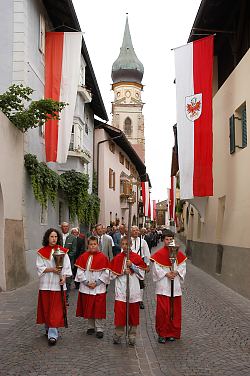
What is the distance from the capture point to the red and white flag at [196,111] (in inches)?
618

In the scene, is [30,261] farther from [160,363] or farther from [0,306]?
[160,363]

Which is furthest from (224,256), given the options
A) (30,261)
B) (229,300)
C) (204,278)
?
(30,261)

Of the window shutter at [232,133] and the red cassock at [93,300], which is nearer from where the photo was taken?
the red cassock at [93,300]

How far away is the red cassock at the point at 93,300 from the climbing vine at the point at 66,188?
7966 millimetres

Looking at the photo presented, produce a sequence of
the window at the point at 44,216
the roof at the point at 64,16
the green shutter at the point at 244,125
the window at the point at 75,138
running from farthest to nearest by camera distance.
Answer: the window at the point at 75,138 < the roof at the point at 64,16 < the window at the point at 44,216 < the green shutter at the point at 244,125

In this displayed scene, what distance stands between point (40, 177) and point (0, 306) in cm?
638

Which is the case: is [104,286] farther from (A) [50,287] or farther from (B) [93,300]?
(A) [50,287]

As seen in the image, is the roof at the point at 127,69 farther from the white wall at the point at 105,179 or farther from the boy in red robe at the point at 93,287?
the boy in red robe at the point at 93,287

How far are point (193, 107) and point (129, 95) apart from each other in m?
72.5

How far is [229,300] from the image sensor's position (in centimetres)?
1287

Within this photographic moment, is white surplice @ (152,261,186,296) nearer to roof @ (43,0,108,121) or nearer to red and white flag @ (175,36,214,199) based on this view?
red and white flag @ (175,36,214,199)

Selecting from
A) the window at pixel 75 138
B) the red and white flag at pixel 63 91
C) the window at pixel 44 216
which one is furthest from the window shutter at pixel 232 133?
the window at pixel 75 138

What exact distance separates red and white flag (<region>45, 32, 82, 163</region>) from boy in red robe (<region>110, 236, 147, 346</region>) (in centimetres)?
901

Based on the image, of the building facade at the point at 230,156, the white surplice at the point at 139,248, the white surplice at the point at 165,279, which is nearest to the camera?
the white surplice at the point at 165,279
